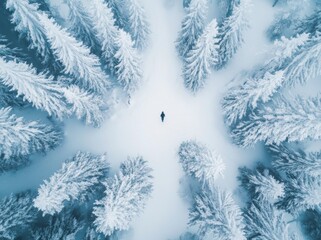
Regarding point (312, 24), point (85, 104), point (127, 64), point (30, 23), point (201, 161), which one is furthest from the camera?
A: point (312, 24)

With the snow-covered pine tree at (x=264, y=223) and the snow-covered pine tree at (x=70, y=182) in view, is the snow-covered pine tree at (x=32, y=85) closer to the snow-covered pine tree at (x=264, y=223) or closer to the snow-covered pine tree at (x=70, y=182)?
the snow-covered pine tree at (x=70, y=182)

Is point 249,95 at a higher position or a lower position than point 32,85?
lower

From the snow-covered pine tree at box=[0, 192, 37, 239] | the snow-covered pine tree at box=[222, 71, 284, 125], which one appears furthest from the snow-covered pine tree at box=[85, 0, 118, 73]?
the snow-covered pine tree at box=[0, 192, 37, 239]

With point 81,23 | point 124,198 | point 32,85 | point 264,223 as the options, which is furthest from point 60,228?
point 81,23

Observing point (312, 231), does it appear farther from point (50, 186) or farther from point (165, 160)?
point (50, 186)

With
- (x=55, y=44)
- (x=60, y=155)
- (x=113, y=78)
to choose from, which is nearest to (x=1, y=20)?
(x=55, y=44)

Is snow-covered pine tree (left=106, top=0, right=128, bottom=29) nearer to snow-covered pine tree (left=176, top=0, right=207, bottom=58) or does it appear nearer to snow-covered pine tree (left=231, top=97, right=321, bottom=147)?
snow-covered pine tree (left=176, top=0, right=207, bottom=58)

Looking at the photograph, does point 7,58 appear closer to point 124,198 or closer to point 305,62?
point 124,198
